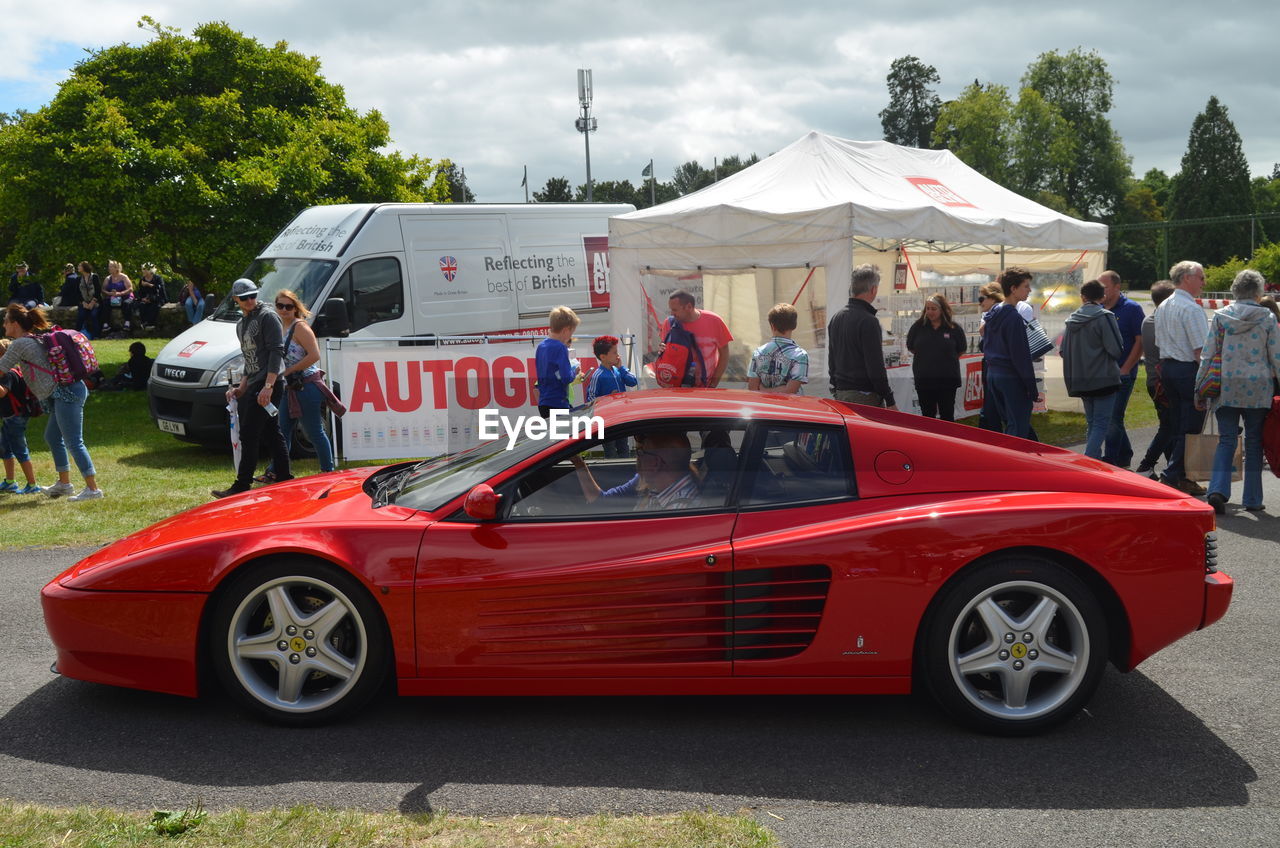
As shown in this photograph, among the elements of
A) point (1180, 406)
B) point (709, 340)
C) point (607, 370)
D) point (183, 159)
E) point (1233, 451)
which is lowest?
A: point (1233, 451)

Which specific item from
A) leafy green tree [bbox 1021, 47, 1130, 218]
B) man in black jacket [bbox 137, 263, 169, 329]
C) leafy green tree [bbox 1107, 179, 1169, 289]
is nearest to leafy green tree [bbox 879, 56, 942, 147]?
leafy green tree [bbox 1021, 47, 1130, 218]

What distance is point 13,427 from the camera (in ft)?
30.5

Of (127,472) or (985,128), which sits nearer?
(127,472)

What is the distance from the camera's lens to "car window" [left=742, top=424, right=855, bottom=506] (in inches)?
164

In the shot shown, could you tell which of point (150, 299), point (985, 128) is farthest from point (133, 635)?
point (985, 128)

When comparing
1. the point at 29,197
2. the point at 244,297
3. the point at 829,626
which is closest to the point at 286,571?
the point at 829,626

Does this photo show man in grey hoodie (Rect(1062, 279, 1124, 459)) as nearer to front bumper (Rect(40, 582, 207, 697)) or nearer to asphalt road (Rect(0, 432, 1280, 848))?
asphalt road (Rect(0, 432, 1280, 848))

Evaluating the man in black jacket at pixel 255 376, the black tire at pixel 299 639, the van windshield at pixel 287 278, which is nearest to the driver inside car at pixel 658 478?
the black tire at pixel 299 639

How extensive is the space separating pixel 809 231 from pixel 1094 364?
3.62 metres

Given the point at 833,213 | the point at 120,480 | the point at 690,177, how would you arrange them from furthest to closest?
the point at 690,177 → the point at 833,213 → the point at 120,480

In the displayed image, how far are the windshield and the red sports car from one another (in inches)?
3.5

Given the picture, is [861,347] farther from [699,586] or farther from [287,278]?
[287,278]

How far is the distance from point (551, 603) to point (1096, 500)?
2054 millimetres

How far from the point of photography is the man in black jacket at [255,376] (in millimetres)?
8484
